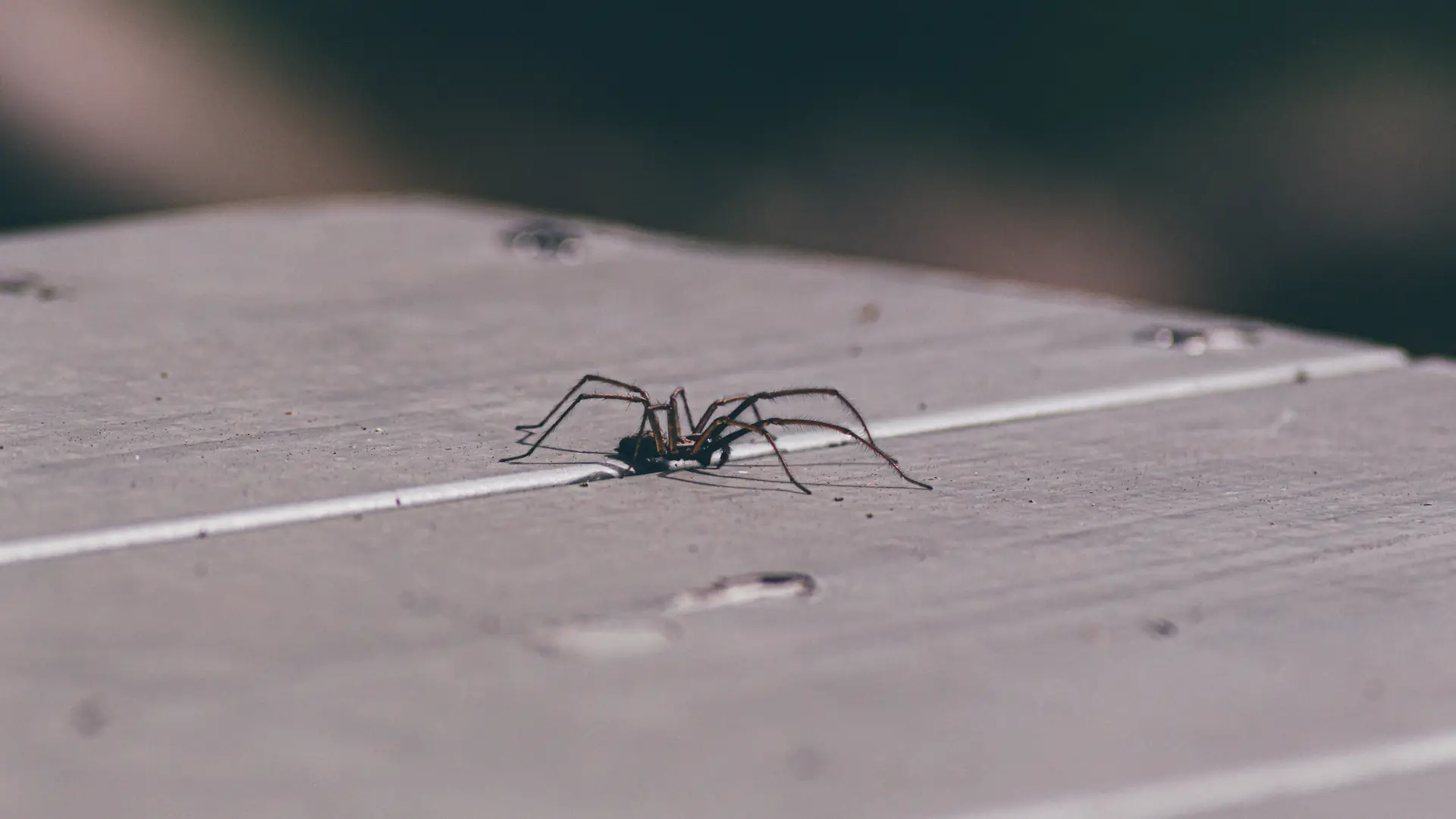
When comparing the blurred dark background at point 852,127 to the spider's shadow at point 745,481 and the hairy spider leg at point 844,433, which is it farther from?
the spider's shadow at point 745,481

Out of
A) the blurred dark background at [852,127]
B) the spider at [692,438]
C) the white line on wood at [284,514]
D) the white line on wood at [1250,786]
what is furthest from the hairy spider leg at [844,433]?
the blurred dark background at [852,127]

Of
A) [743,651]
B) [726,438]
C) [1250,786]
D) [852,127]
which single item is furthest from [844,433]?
[852,127]

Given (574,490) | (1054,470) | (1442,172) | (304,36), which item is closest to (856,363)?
(1054,470)

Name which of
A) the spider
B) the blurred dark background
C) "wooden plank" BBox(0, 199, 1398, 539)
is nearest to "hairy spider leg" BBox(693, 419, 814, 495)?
the spider

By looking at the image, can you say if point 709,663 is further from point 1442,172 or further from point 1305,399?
point 1442,172

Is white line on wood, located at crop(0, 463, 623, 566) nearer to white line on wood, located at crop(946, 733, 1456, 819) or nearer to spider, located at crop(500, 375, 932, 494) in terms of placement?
spider, located at crop(500, 375, 932, 494)

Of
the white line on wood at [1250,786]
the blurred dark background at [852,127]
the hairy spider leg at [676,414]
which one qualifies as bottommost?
the white line on wood at [1250,786]

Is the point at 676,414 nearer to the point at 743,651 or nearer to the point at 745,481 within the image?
the point at 745,481
